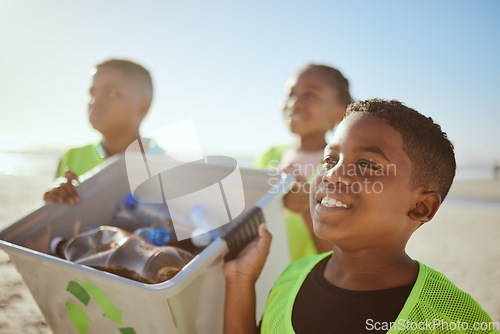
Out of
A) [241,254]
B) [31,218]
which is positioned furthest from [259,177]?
[31,218]

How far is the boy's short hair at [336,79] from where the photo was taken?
81.5 inches

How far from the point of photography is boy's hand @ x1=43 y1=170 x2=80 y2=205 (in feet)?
5.04

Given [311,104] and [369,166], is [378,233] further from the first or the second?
[311,104]

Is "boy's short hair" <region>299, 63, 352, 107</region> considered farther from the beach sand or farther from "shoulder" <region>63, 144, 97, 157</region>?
the beach sand

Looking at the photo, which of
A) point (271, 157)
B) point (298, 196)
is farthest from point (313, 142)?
point (298, 196)

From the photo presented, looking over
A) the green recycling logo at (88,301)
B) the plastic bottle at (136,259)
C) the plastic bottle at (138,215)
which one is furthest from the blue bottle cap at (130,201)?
the green recycling logo at (88,301)

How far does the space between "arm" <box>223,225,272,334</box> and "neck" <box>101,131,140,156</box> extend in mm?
1434

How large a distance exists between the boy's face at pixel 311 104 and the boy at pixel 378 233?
973mm

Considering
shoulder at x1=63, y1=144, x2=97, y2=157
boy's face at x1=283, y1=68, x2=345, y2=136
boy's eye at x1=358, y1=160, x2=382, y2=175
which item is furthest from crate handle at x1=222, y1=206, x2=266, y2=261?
shoulder at x1=63, y1=144, x2=97, y2=157

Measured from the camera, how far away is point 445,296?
86 cm

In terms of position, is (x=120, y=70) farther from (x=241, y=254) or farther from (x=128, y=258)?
(x=241, y=254)

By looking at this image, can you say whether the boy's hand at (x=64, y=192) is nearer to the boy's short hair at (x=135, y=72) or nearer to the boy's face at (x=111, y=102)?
the boy's face at (x=111, y=102)

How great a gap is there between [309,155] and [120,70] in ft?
4.20

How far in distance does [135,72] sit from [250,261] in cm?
177
